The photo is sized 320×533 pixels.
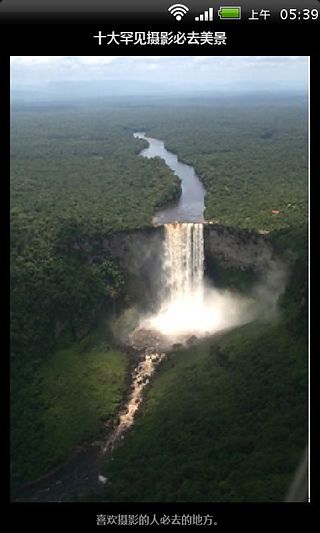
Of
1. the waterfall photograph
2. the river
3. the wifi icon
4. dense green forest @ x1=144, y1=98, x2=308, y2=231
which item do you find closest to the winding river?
the waterfall photograph

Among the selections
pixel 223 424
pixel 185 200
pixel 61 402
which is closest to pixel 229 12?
pixel 223 424

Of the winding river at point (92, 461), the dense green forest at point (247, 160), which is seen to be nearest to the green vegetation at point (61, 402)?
the winding river at point (92, 461)

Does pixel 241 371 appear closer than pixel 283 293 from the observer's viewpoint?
Yes

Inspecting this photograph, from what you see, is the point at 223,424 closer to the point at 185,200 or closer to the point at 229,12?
the point at 229,12

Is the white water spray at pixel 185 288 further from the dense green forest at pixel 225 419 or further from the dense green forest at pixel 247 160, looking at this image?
the dense green forest at pixel 225 419
